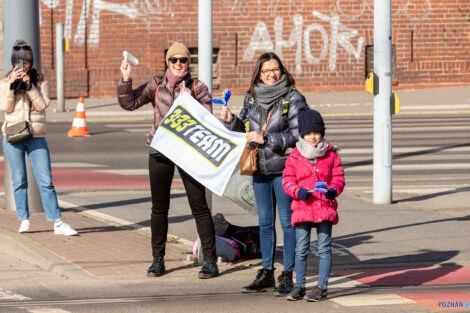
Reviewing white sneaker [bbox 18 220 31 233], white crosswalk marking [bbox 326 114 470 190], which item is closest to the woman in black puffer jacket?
white sneaker [bbox 18 220 31 233]

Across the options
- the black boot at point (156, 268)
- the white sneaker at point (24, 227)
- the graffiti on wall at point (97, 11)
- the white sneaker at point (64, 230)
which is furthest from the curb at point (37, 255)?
the graffiti on wall at point (97, 11)

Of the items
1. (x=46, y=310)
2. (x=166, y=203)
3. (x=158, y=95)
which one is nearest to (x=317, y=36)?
(x=158, y=95)

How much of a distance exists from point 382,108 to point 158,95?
4.96m

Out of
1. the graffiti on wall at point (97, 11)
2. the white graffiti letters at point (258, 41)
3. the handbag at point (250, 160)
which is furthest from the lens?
the white graffiti letters at point (258, 41)

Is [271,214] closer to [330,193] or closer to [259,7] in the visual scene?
[330,193]

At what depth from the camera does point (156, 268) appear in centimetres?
787

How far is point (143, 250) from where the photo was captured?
8.90m

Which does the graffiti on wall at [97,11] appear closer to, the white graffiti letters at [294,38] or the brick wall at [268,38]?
the brick wall at [268,38]

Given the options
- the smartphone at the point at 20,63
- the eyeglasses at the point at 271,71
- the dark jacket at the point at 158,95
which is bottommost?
the dark jacket at the point at 158,95

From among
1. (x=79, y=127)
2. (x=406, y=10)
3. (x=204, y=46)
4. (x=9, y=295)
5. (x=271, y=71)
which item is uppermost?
(x=406, y=10)

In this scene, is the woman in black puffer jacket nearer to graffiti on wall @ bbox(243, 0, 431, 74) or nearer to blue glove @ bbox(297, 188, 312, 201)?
blue glove @ bbox(297, 188, 312, 201)

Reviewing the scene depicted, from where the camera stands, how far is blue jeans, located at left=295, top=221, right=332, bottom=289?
6.95 m

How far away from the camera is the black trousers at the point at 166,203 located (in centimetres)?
777

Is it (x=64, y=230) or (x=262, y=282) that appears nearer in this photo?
(x=262, y=282)
